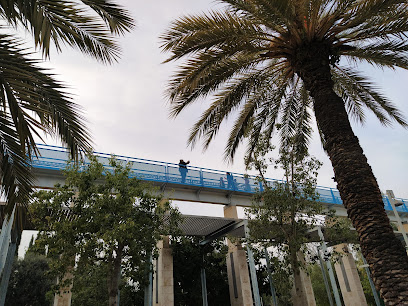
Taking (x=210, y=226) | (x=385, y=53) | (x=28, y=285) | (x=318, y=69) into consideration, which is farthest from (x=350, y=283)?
(x=28, y=285)

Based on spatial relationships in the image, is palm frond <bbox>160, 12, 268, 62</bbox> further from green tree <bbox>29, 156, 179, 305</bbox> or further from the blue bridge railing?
the blue bridge railing

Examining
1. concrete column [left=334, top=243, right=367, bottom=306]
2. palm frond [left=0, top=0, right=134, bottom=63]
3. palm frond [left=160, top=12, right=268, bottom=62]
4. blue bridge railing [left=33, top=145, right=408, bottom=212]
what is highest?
blue bridge railing [left=33, top=145, right=408, bottom=212]

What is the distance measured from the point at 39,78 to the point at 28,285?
25.8 meters

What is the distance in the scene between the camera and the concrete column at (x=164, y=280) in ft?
50.6

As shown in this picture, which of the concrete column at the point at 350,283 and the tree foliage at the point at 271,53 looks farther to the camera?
the concrete column at the point at 350,283

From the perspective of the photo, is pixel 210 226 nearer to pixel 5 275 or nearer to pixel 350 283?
pixel 5 275

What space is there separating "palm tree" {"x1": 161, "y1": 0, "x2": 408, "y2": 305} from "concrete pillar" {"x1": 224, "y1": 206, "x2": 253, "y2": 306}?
8627 mm

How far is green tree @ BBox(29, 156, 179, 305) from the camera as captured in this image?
34.4ft

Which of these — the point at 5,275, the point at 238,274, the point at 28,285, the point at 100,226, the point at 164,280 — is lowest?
the point at 164,280

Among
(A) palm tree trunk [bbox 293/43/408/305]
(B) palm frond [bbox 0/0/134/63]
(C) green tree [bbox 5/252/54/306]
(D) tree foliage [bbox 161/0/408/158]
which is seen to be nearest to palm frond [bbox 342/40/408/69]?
(D) tree foliage [bbox 161/0/408/158]

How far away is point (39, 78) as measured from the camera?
203 inches

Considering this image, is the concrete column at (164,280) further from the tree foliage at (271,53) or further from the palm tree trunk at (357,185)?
the palm tree trunk at (357,185)

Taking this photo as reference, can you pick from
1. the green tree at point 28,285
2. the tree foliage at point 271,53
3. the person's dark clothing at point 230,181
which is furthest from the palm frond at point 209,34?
the green tree at point 28,285

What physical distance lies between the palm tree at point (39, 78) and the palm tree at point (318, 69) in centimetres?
304
